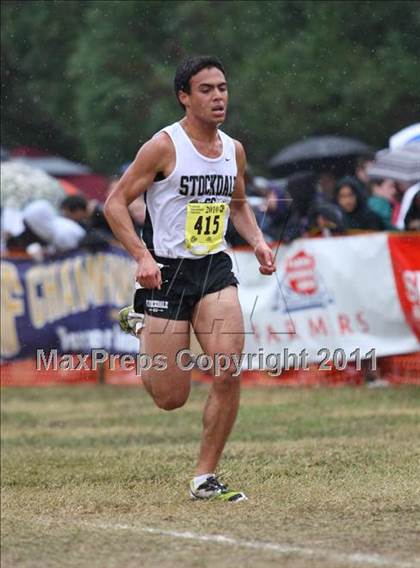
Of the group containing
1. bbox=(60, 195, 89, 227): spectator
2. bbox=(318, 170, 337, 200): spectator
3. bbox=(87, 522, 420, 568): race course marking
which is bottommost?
bbox=(87, 522, 420, 568): race course marking

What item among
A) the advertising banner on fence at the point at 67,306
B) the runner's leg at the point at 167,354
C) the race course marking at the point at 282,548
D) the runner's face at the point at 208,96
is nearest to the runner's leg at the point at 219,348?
the runner's leg at the point at 167,354

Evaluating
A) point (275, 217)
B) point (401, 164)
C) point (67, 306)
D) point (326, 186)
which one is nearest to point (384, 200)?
point (401, 164)

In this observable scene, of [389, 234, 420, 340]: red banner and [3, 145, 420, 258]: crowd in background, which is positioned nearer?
[389, 234, 420, 340]: red banner

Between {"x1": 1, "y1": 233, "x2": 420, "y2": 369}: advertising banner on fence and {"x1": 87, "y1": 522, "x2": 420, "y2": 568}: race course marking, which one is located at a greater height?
{"x1": 1, "y1": 233, "x2": 420, "y2": 369}: advertising banner on fence

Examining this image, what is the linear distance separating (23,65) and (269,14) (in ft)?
14.2

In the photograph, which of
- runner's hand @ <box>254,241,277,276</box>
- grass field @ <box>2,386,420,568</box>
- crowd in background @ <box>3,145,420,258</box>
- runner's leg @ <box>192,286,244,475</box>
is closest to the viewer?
grass field @ <box>2,386,420,568</box>

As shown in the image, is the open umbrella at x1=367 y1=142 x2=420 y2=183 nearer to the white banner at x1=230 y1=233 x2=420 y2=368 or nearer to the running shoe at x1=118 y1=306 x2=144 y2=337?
the white banner at x1=230 y1=233 x2=420 y2=368

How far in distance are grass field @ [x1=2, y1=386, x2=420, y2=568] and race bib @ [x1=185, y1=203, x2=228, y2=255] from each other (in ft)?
4.32

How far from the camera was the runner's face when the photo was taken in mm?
7746

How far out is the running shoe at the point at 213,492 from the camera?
25.1 ft

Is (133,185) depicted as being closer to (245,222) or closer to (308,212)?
(245,222)

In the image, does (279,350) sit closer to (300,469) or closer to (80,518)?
(300,469)

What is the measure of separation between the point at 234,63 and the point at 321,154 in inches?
101

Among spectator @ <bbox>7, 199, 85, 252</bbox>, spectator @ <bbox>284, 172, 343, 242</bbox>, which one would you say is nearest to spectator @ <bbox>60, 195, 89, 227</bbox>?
spectator @ <bbox>7, 199, 85, 252</bbox>
